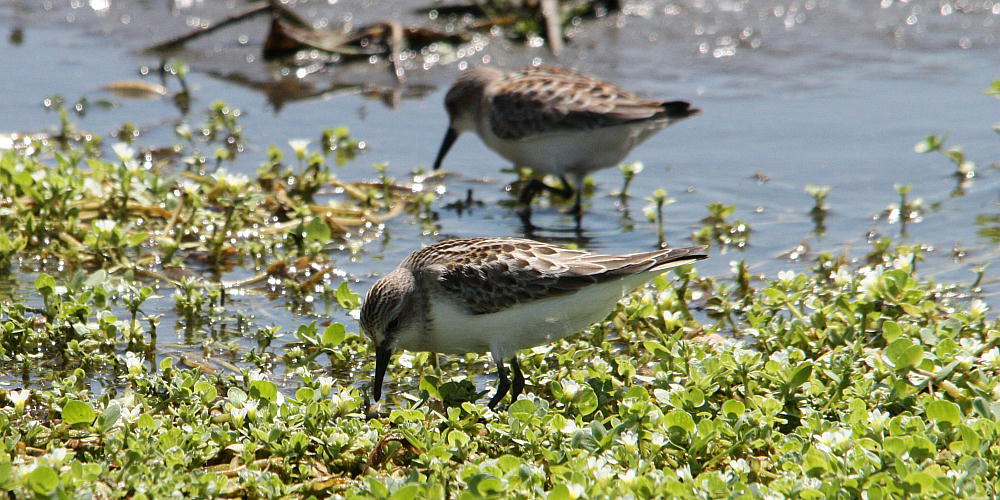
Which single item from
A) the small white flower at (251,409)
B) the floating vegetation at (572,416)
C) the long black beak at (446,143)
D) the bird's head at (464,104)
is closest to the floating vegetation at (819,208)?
the floating vegetation at (572,416)

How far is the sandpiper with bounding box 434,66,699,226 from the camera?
29.3ft

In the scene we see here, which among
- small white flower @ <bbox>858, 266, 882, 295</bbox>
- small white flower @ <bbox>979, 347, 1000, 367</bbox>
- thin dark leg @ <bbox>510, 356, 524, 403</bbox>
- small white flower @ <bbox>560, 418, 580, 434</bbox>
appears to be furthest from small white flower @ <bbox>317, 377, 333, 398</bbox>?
small white flower @ <bbox>979, 347, 1000, 367</bbox>

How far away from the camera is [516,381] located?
18.5 ft

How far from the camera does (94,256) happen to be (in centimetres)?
701

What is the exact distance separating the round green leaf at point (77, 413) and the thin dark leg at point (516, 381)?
1850mm

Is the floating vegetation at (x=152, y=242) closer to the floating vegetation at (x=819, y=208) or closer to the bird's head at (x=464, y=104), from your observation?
the bird's head at (x=464, y=104)

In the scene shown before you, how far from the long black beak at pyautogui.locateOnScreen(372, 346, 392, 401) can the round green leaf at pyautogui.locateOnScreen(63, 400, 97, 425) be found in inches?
51.6

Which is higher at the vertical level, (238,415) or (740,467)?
(238,415)

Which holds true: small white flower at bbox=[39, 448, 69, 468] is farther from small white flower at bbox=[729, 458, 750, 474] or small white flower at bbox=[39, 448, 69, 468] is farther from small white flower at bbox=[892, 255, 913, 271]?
small white flower at bbox=[892, 255, 913, 271]

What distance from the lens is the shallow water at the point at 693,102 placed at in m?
8.39

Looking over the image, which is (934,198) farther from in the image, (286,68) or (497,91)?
(286,68)

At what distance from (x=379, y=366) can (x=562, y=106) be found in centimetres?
401

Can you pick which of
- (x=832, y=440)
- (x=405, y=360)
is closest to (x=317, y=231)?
(x=405, y=360)

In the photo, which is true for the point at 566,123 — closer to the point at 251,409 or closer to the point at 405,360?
the point at 405,360
